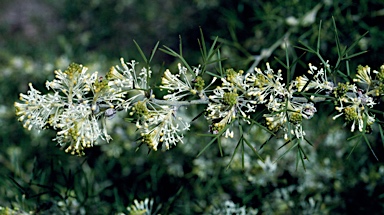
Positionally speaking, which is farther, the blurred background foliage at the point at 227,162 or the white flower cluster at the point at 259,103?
the blurred background foliage at the point at 227,162

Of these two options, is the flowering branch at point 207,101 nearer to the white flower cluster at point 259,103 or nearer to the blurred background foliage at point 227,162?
the white flower cluster at point 259,103

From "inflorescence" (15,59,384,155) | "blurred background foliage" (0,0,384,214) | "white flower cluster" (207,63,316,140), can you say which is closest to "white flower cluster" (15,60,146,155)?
"inflorescence" (15,59,384,155)

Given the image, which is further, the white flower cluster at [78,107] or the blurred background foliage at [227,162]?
the blurred background foliage at [227,162]

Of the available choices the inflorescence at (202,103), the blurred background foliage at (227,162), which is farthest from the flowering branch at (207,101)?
the blurred background foliage at (227,162)

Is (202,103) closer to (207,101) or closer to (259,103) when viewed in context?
(207,101)

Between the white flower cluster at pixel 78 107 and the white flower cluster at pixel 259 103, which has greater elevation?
the white flower cluster at pixel 78 107

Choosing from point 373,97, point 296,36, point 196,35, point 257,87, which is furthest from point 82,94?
point 196,35

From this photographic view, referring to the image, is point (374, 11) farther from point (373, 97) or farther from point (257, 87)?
point (257, 87)

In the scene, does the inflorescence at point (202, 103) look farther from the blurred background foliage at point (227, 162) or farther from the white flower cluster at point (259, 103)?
the blurred background foliage at point (227, 162)

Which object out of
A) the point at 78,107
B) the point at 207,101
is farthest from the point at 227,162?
the point at 78,107

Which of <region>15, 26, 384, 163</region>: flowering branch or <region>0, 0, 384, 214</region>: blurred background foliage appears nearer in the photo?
<region>15, 26, 384, 163</region>: flowering branch

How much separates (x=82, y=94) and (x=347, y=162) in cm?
172

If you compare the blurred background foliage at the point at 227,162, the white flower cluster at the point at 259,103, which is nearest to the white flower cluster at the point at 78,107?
the white flower cluster at the point at 259,103

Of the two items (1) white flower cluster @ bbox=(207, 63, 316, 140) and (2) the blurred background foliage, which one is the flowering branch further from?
(2) the blurred background foliage
